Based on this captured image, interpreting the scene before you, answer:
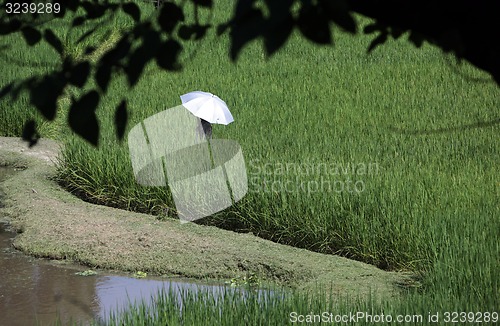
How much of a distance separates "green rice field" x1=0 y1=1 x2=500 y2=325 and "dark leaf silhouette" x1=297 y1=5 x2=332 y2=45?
0.76 metres

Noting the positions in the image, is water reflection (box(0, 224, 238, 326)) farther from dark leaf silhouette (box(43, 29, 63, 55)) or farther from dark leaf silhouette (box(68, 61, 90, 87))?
dark leaf silhouette (box(68, 61, 90, 87))

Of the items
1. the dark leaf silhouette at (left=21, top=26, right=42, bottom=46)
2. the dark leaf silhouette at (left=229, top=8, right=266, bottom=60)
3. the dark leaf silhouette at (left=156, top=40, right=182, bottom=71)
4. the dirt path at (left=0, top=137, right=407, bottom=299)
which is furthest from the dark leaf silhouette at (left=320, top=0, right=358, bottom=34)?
the dirt path at (left=0, top=137, right=407, bottom=299)

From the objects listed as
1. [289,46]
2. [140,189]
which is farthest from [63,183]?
[289,46]

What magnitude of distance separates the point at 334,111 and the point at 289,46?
4463 mm

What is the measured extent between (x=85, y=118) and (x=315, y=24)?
0.50m

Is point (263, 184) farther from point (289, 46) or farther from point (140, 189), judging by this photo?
point (289, 46)

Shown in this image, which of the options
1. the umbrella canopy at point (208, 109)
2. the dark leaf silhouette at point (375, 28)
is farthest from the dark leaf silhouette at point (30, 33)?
the umbrella canopy at point (208, 109)

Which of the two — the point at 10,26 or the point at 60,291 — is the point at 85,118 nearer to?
the point at 10,26

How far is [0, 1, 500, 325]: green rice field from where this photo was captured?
4.34m

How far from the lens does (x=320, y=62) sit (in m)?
12.2

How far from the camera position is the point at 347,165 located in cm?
684

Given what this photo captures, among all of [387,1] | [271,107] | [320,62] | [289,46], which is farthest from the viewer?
[289,46]

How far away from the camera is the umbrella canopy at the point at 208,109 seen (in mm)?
6688
